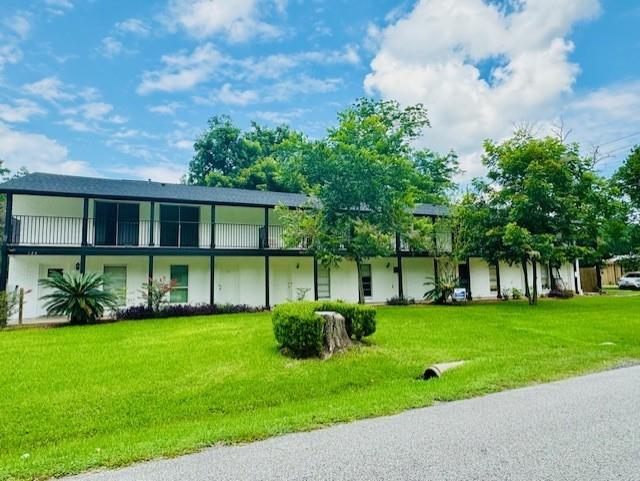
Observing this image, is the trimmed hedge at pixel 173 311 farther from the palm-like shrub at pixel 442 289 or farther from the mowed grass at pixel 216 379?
the palm-like shrub at pixel 442 289

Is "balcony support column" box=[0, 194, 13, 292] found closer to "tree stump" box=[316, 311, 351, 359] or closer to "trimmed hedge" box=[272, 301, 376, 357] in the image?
"trimmed hedge" box=[272, 301, 376, 357]

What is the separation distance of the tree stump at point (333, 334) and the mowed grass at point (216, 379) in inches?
12.2

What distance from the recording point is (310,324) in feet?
25.6

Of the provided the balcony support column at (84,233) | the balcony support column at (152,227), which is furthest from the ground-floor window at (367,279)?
the balcony support column at (84,233)

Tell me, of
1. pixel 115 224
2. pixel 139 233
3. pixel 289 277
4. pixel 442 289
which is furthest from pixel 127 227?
pixel 442 289

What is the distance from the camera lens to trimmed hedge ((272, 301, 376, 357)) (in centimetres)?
783

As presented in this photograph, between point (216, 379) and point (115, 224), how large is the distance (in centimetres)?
1267

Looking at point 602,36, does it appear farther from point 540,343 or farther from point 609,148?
point 540,343

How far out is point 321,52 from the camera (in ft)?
60.1

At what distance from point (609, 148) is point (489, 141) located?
23.2ft

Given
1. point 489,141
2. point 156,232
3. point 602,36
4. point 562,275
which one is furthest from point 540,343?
point 562,275

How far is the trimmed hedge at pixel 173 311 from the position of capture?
14501mm

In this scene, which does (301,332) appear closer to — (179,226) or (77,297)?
(77,297)

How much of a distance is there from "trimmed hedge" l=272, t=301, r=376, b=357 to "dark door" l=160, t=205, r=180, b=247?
10.6m
